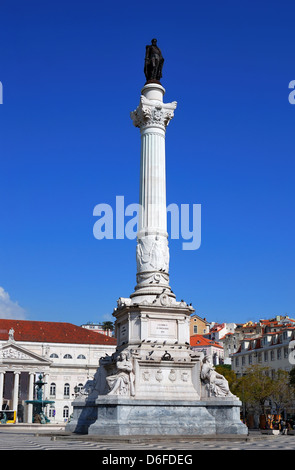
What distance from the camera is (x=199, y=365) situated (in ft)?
80.3

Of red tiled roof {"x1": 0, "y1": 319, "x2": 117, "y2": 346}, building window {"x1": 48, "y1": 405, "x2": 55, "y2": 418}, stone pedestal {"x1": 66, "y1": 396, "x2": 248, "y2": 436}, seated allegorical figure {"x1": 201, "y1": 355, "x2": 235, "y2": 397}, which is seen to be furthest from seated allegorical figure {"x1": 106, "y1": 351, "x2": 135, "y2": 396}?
red tiled roof {"x1": 0, "y1": 319, "x2": 117, "y2": 346}

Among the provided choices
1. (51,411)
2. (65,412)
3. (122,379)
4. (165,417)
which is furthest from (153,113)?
(65,412)

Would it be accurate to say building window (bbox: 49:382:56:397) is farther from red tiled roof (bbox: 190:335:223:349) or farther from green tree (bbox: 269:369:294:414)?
red tiled roof (bbox: 190:335:223:349)

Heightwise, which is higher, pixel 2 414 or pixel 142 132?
pixel 142 132

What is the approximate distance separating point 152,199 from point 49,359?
60.3m

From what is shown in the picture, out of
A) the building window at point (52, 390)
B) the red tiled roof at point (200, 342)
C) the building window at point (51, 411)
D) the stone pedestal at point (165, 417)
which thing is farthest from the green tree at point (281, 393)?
the stone pedestal at point (165, 417)

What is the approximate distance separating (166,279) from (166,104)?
9178 millimetres

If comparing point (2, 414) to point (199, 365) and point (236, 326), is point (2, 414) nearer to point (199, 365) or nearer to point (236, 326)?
point (199, 365)

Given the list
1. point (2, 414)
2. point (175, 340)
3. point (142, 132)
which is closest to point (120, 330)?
point (175, 340)

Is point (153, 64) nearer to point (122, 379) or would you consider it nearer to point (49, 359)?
point (122, 379)

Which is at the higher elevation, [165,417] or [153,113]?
[153,113]

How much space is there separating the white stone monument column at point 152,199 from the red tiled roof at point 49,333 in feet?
198

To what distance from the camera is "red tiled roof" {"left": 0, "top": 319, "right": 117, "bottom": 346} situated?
8419cm

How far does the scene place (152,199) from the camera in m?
27.4
